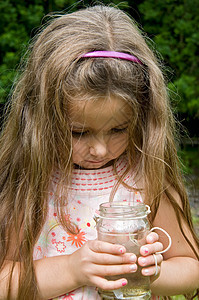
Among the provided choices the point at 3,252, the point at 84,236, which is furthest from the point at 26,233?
the point at 84,236

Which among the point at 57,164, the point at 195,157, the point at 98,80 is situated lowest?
the point at 195,157

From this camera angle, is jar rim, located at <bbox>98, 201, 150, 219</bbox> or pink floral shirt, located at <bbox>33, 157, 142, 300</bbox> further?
pink floral shirt, located at <bbox>33, 157, 142, 300</bbox>

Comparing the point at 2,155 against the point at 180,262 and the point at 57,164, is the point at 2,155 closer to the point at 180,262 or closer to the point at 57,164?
the point at 57,164

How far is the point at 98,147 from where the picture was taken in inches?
Result: 50.5

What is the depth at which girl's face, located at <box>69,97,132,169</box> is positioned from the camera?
1262 mm

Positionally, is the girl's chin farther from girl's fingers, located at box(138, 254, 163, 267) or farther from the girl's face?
girl's fingers, located at box(138, 254, 163, 267)

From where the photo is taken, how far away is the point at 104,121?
1270 mm

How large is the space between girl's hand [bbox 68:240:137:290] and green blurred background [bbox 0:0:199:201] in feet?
9.73

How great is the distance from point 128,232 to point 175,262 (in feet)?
1.32

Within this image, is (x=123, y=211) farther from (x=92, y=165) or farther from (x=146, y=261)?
(x=92, y=165)

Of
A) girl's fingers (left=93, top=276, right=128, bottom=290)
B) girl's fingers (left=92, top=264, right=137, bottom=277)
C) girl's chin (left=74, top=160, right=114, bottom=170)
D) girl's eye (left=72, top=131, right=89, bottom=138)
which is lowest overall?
girl's fingers (left=93, top=276, right=128, bottom=290)

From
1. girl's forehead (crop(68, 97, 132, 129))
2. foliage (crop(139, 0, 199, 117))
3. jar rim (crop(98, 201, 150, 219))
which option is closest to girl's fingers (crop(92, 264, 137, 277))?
jar rim (crop(98, 201, 150, 219))

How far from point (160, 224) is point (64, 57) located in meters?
0.63

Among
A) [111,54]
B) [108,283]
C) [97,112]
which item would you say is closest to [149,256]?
[108,283]
